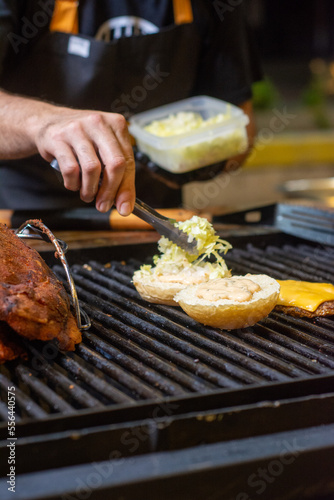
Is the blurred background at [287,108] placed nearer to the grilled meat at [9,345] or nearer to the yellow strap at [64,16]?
the yellow strap at [64,16]

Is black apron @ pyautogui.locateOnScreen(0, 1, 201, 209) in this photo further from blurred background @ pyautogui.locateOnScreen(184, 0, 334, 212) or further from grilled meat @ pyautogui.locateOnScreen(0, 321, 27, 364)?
blurred background @ pyautogui.locateOnScreen(184, 0, 334, 212)

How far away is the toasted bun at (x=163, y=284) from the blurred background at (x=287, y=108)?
417cm

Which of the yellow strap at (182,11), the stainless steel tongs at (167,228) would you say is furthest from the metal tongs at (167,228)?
the yellow strap at (182,11)

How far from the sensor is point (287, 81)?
27.5 feet

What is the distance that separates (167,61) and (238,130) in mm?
814

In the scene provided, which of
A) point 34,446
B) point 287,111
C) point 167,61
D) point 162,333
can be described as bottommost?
point 287,111

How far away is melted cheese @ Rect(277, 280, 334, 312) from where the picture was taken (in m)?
2.19

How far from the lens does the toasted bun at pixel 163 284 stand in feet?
7.35

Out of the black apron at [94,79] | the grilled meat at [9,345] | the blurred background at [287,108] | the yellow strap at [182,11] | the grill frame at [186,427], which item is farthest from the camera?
the blurred background at [287,108]

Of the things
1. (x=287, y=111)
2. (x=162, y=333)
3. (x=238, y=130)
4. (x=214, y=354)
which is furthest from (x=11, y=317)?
(x=287, y=111)

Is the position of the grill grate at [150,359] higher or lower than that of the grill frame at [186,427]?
lower

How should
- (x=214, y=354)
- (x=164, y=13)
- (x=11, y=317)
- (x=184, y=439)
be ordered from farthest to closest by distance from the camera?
(x=164, y=13), (x=214, y=354), (x=11, y=317), (x=184, y=439)

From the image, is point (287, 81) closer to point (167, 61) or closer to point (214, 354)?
point (167, 61)

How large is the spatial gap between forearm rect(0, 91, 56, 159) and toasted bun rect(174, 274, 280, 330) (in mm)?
1063
